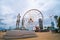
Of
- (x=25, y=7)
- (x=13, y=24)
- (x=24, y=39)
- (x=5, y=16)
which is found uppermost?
(x=25, y=7)

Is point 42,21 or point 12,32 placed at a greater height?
point 42,21

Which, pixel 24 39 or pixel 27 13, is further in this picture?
pixel 27 13

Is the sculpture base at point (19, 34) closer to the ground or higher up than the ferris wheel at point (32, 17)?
closer to the ground

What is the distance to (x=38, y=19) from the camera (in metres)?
2.20

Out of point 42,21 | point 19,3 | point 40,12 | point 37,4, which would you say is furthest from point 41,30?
point 19,3

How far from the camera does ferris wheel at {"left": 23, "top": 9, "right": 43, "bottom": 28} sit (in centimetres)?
219

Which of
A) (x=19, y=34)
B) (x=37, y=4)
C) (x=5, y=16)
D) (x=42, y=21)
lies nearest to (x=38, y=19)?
(x=42, y=21)

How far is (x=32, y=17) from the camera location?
2.21 m

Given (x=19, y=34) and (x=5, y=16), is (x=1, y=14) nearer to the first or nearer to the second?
(x=5, y=16)

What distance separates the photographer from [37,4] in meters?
2.22

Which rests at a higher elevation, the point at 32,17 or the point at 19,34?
the point at 32,17

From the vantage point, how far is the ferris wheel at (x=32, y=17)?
7.18 feet

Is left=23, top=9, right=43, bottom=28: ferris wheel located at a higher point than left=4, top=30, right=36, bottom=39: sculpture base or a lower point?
higher

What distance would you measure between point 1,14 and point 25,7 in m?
0.40
